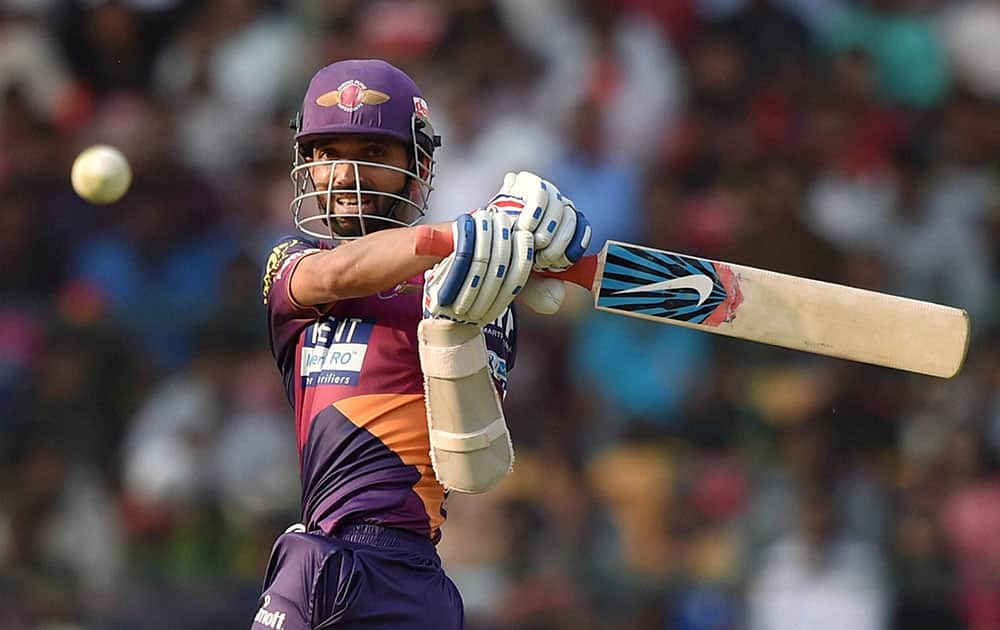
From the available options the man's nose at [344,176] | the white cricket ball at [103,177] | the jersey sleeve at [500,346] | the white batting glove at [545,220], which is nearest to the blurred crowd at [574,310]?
the white cricket ball at [103,177]

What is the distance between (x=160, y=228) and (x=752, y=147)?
8.05 feet

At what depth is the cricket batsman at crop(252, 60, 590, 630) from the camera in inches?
119

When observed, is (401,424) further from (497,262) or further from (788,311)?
(788,311)

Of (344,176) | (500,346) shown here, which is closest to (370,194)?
(344,176)

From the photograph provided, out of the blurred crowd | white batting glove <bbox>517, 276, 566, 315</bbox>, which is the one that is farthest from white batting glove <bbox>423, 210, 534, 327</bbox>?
the blurred crowd

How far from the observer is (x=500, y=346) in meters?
3.42

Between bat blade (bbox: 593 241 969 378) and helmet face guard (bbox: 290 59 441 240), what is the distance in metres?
0.48

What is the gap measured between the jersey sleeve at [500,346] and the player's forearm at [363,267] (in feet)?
1.01

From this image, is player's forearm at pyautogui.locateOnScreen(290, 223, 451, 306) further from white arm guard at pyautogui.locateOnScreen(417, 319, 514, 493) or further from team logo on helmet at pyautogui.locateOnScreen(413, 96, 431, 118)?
team logo on helmet at pyautogui.locateOnScreen(413, 96, 431, 118)

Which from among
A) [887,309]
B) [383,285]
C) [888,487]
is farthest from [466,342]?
[888,487]

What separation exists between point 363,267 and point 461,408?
1.05 feet

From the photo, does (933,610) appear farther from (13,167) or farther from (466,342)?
(13,167)

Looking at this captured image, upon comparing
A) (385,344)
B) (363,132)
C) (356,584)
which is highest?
(363,132)

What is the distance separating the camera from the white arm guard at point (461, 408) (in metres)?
3.08
